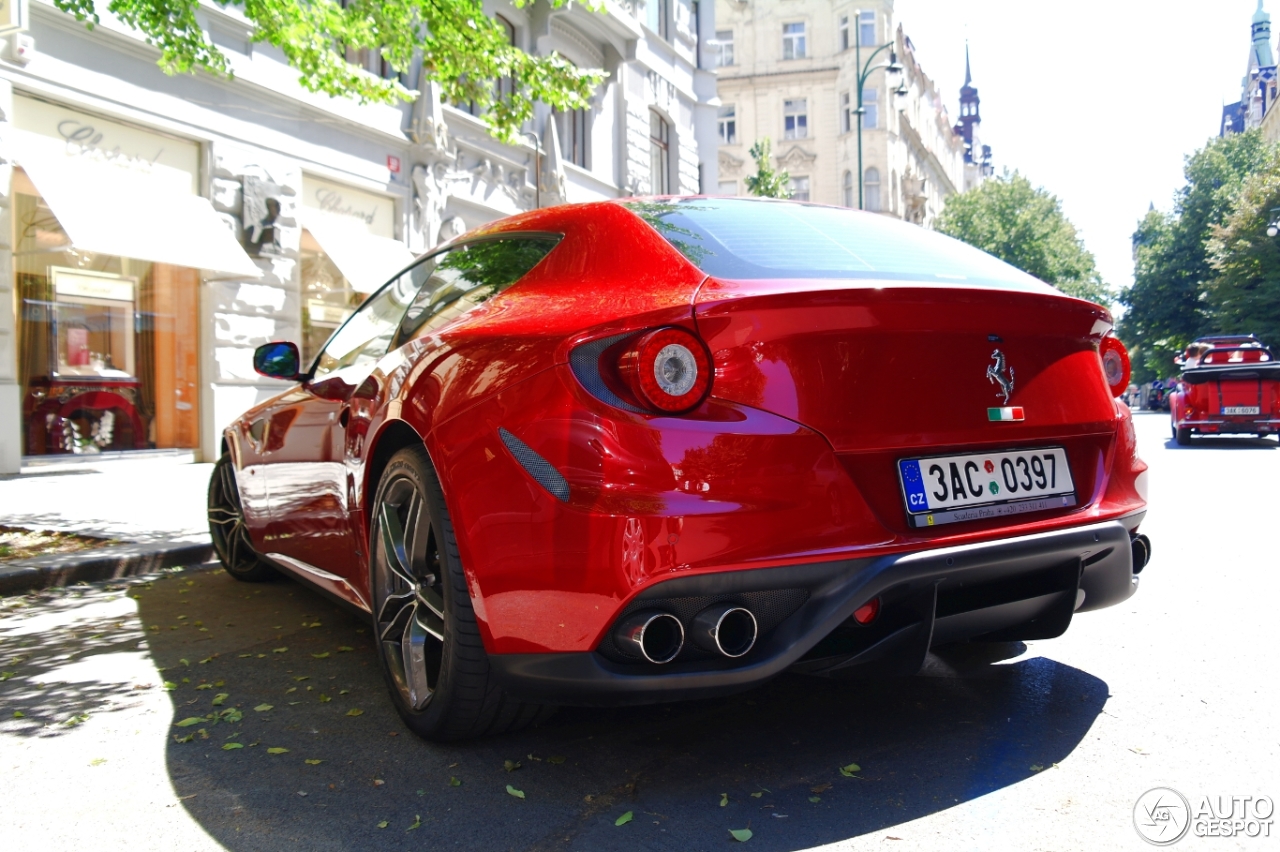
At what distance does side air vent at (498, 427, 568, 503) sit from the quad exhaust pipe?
1.03 feet

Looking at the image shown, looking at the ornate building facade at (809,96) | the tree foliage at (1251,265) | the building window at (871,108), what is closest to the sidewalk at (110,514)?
the tree foliage at (1251,265)

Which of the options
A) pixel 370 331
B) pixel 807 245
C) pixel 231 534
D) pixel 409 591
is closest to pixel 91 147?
pixel 231 534

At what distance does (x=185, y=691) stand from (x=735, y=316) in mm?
2341

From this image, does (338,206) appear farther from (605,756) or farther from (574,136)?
(605,756)

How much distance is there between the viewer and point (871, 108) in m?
56.8

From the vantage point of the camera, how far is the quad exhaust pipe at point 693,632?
2295 millimetres

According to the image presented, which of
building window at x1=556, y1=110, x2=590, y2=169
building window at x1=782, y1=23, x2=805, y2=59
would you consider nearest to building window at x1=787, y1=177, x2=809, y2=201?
building window at x1=782, y1=23, x2=805, y2=59

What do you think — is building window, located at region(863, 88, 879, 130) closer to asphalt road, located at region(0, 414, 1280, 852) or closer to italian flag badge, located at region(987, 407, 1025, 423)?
asphalt road, located at region(0, 414, 1280, 852)

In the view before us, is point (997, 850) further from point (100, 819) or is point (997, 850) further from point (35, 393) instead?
point (35, 393)

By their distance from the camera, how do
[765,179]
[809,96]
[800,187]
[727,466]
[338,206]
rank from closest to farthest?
[727,466]
[338,206]
[765,179]
[800,187]
[809,96]

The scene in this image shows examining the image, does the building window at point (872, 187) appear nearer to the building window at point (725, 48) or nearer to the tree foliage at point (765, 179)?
the building window at point (725, 48)

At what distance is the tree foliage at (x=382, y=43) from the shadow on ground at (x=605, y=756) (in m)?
5.60

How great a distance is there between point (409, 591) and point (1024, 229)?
65584mm

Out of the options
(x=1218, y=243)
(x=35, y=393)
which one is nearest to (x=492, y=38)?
(x=35, y=393)
